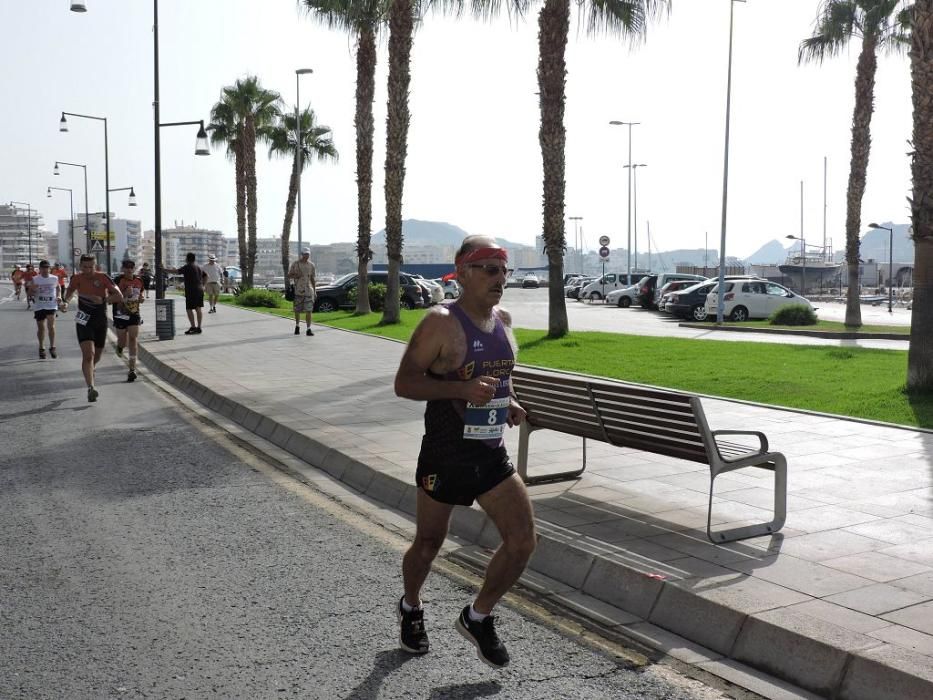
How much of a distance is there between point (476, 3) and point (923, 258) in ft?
45.6

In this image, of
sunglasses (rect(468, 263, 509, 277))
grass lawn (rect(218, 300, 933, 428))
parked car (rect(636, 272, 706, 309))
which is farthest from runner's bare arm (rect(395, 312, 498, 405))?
parked car (rect(636, 272, 706, 309))

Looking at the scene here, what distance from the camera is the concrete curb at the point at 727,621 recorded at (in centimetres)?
377

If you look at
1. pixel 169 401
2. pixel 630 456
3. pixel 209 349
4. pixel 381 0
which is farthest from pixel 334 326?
pixel 630 456

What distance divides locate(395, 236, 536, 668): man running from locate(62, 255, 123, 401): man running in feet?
31.7

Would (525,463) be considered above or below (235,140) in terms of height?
below

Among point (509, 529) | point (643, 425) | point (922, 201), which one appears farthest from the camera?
point (922, 201)

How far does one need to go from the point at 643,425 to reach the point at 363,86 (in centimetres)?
2527

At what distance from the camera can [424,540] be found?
165 inches

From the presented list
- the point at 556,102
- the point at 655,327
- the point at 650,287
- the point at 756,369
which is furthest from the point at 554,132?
the point at 650,287

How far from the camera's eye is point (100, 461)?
28.6 ft

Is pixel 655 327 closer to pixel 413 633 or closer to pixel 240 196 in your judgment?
pixel 413 633

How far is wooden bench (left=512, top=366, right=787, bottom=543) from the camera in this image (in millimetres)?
5688

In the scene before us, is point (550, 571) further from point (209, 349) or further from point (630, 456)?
point (209, 349)

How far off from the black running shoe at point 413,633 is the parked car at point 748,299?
28652 mm
